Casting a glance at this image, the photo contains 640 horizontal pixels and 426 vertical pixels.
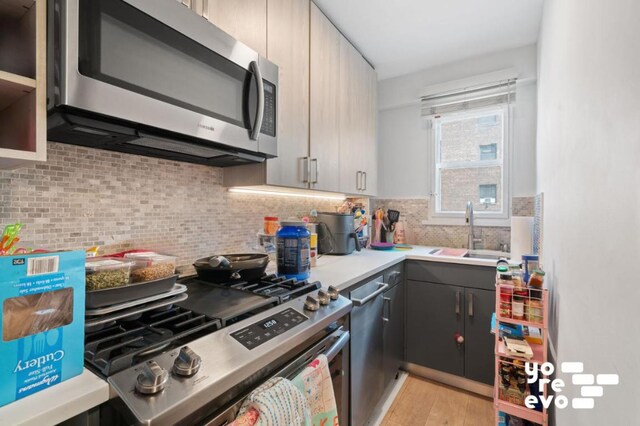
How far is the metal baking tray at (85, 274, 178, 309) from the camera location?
28.4 inches

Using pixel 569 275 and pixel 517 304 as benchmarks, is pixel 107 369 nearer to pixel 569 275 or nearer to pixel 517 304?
pixel 569 275

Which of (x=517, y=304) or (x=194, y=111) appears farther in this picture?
(x=517, y=304)

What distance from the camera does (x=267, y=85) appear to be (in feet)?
4.35

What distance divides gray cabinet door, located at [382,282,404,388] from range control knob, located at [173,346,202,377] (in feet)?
4.64

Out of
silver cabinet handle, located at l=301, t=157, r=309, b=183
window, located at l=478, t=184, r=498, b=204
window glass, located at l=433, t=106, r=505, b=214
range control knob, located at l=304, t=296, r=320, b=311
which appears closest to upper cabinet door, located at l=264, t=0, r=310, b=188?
silver cabinet handle, located at l=301, t=157, r=309, b=183

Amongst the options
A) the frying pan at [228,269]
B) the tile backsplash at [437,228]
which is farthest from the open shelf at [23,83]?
the tile backsplash at [437,228]

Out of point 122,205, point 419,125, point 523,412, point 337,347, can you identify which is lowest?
point 523,412

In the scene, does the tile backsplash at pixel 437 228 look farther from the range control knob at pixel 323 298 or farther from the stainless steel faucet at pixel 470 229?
the range control knob at pixel 323 298

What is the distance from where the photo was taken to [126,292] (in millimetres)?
773

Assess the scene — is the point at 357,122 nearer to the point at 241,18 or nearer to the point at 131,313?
the point at 241,18

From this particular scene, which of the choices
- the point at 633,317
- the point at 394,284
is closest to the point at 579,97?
the point at 633,317

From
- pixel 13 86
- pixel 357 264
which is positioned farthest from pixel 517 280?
pixel 13 86

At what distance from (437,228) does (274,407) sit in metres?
2.41

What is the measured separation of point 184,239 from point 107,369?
818 mm
